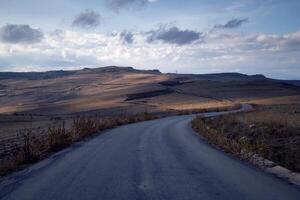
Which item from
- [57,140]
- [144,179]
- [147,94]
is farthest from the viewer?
[147,94]

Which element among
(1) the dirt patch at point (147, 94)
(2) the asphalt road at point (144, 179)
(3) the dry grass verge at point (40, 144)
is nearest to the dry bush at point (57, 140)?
(3) the dry grass verge at point (40, 144)

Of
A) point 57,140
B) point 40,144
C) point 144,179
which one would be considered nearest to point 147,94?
point 57,140

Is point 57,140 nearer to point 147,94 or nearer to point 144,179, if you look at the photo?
point 144,179

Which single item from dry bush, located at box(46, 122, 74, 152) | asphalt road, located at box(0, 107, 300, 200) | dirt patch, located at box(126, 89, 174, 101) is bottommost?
dirt patch, located at box(126, 89, 174, 101)

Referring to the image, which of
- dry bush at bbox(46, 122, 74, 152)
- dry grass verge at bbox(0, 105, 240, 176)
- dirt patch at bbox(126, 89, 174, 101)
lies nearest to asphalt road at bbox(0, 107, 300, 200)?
dry grass verge at bbox(0, 105, 240, 176)

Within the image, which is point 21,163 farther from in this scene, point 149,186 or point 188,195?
point 188,195

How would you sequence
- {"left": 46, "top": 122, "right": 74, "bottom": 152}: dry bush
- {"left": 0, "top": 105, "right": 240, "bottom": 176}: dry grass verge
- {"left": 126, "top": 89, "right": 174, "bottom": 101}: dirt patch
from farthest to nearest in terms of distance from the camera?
{"left": 126, "top": 89, "right": 174, "bottom": 101}: dirt patch < {"left": 46, "top": 122, "right": 74, "bottom": 152}: dry bush < {"left": 0, "top": 105, "right": 240, "bottom": 176}: dry grass verge

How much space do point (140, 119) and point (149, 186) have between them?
40.2m

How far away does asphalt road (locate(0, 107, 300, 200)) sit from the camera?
9914 mm

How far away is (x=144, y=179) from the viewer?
11609mm

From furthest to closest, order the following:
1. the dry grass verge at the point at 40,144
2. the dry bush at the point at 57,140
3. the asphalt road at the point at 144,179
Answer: the dry bush at the point at 57,140, the dry grass verge at the point at 40,144, the asphalt road at the point at 144,179

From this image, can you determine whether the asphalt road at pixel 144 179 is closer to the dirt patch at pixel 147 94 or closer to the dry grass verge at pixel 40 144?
the dry grass verge at pixel 40 144

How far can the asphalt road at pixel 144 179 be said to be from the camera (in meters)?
9.91

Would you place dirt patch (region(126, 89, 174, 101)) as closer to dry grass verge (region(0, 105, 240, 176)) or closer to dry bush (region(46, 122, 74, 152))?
dry grass verge (region(0, 105, 240, 176))
